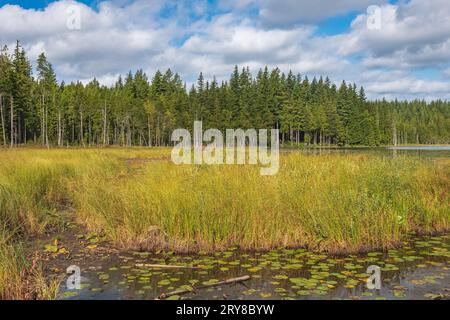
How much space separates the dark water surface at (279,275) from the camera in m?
5.46

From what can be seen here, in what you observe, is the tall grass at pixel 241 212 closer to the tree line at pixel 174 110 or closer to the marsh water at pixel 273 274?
the marsh water at pixel 273 274

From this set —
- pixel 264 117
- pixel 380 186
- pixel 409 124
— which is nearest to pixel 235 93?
pixel 264 117

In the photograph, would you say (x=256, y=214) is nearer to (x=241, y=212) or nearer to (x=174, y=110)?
(x=241, y=212)

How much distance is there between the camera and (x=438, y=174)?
483 inches

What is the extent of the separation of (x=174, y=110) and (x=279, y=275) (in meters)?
78.5

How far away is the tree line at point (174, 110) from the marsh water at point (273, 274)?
185 ft

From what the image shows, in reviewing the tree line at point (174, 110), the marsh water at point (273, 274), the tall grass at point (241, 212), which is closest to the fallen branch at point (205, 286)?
the marsh water at point (273, 274)

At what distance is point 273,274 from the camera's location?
6195 millimetres

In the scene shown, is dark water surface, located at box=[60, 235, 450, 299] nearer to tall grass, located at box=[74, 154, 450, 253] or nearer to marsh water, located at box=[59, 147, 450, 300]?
marsh water, located at box=[59, 147, 450, 300]

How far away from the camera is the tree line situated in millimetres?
67938

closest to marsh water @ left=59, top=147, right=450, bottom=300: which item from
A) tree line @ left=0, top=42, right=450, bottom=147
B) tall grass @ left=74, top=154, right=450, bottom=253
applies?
tall grass @ left=74, top=154, right=450, bottom=253

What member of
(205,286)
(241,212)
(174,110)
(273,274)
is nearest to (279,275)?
(273,274)
